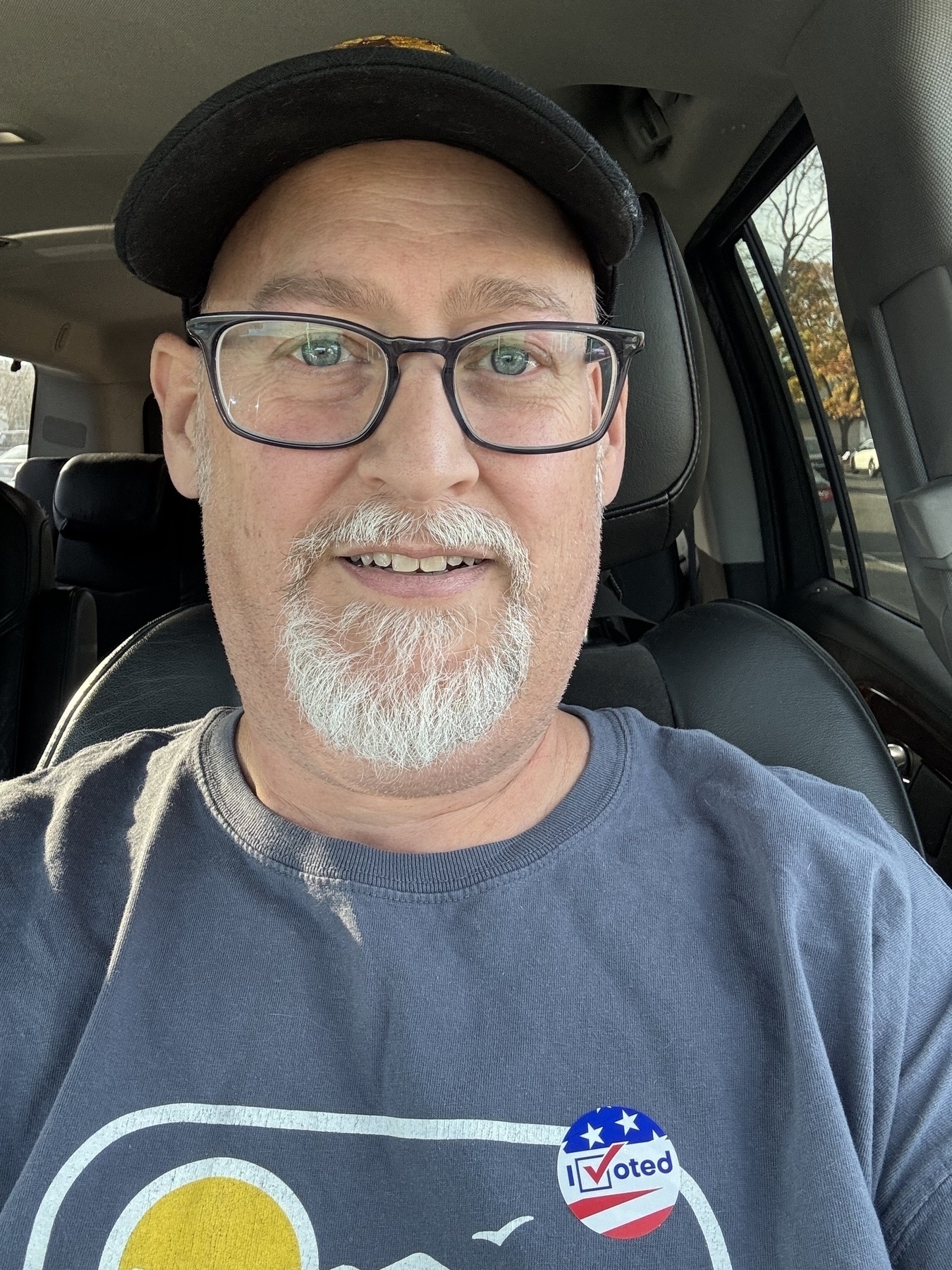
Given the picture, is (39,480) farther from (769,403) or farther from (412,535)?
(412,535)

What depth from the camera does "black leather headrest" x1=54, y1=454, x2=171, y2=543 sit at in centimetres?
396

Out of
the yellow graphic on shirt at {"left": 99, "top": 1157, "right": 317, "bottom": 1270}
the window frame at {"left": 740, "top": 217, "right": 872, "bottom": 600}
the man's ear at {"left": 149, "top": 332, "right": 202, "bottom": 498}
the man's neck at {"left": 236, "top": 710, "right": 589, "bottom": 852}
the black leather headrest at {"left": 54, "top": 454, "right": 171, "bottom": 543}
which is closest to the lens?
the yellow graphic on shirt at {"left": 99, "top": 1157, "right": 317, "bottom": 1270}

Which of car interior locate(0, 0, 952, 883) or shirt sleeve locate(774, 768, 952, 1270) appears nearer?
shirt sleeve locate(774, 768, 952, 1270)

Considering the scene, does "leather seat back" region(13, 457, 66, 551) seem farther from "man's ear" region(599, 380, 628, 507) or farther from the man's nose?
the man's nose

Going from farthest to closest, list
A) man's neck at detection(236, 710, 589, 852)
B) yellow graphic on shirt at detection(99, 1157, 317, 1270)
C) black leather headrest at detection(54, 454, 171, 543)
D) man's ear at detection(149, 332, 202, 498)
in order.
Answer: black leather headrest at detection(54, 454, 171, 543), man's ear at detection(149, 332, 202, 498), man's neck at detection(236, 710, 589, 852), yellow graphic on shirt at detection(99, 1157, 317, 1270)

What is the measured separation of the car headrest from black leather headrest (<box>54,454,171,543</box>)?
9.23 ft

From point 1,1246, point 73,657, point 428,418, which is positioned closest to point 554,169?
point 428,418

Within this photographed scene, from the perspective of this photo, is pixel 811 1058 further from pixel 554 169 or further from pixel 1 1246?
pixel 554 169

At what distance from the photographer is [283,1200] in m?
0.83

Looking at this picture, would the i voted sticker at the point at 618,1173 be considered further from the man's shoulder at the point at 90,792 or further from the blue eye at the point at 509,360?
the blue eye at the point at 509,360

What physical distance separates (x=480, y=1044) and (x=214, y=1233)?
0.88 feet

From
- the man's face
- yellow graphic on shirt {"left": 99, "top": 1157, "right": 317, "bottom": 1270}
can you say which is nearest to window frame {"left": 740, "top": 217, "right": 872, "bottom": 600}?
the man's face

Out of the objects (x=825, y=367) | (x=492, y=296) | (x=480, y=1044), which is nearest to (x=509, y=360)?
(x=492, y=296)

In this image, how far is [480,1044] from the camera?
0.89m
